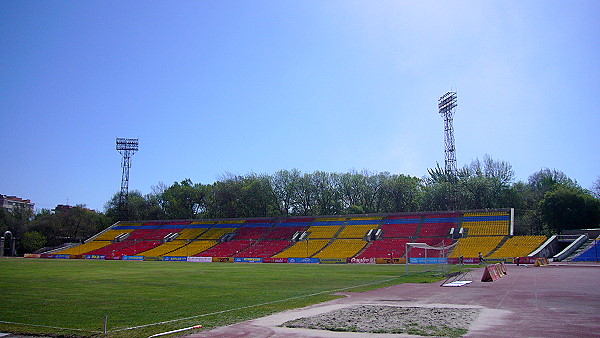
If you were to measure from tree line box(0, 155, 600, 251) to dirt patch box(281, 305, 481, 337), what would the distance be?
77.6 m

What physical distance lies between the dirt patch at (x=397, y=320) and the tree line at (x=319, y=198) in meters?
77.6

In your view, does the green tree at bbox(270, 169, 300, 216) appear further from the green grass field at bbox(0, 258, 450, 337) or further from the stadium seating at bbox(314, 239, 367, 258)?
the green grass field at bbox(0, 258, 450, 337)

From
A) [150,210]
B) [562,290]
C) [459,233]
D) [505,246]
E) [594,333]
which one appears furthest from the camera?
[150,210]

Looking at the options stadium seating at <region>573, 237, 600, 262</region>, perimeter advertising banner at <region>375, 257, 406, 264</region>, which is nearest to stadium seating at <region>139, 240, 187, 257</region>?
perimeter advertising banner at <region>375, 257, 406, 264</region>

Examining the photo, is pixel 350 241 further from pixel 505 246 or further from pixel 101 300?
pixel 101 300

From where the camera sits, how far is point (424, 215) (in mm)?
76812

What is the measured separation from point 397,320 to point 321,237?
6571cm

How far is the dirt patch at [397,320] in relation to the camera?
37.5 ft

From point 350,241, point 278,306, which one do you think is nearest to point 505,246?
point 350,241

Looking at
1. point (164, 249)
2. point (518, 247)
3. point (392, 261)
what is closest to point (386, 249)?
point (392, 261)

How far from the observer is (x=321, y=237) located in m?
78.1

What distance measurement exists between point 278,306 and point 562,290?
15.0m

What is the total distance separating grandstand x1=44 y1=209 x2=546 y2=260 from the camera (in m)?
63.0

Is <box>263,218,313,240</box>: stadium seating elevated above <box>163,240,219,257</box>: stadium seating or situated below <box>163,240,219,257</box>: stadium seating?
above
